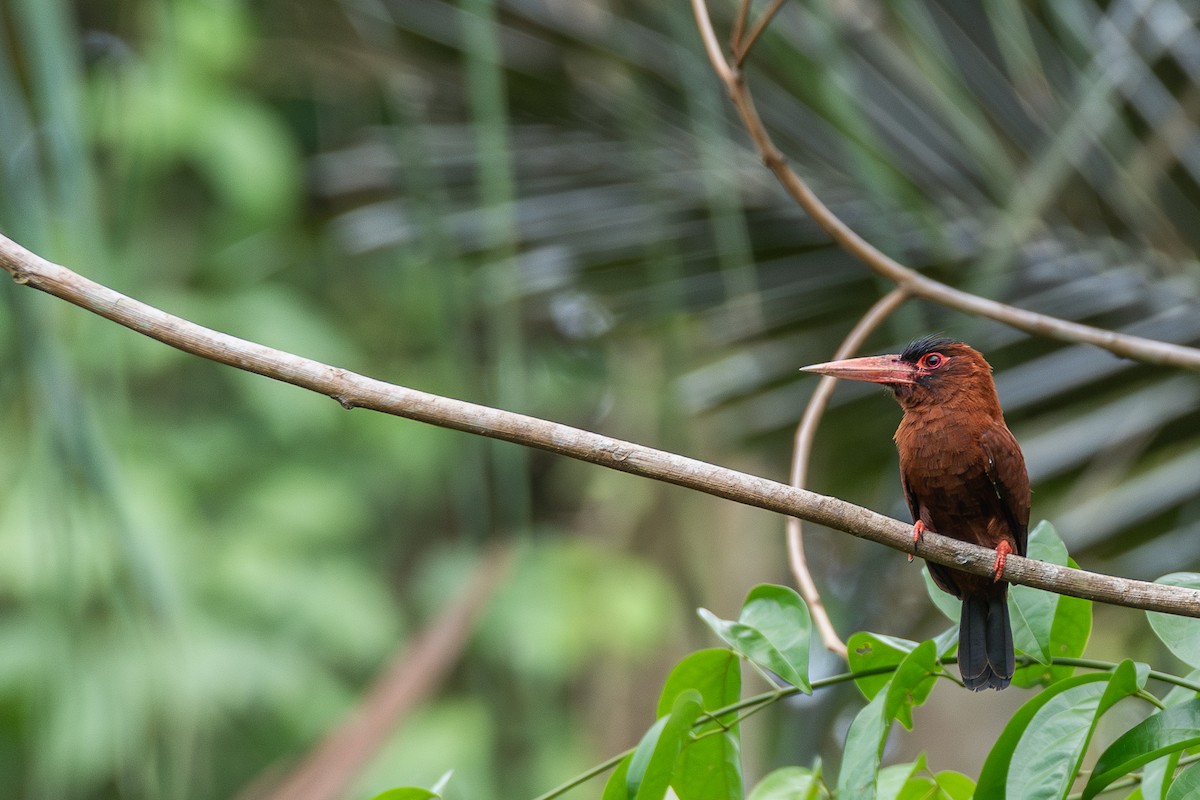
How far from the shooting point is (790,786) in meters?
1.44

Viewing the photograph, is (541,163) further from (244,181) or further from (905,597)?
(905,597)

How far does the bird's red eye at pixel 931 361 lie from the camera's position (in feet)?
7.47

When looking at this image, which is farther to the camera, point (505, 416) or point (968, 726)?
point (968, 726)

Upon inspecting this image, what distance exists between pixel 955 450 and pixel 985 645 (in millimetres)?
382

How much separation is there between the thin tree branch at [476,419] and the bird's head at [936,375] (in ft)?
2.86

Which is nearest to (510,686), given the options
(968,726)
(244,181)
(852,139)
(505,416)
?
(968,726)

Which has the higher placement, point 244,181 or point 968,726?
point 244,181

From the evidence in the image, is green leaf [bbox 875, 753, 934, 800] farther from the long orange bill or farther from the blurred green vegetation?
the blurred green vegetation

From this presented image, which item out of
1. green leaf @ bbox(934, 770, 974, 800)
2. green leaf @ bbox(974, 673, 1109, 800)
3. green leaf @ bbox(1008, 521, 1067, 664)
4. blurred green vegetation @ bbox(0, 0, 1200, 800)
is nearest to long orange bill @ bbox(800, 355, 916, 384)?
blurred green vegetation @ bbox(0, 0, 1200, 800)

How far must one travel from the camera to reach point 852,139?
2.24m

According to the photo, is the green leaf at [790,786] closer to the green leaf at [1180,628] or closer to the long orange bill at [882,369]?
the green leaf at [1180,628]

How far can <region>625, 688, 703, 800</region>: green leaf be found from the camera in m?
1.21

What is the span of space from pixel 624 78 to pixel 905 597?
1.99 m

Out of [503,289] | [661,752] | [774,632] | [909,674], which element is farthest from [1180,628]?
[503,289]
